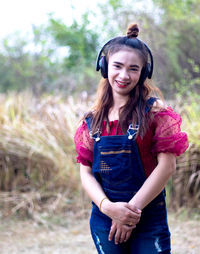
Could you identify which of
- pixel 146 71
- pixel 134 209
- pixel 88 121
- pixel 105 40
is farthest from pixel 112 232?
pixel 105 40

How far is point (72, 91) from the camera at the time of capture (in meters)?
11.7

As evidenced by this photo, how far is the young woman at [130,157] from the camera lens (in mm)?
1899

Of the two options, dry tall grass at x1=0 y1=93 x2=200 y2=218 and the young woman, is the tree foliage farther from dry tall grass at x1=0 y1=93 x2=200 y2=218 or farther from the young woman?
the young woman

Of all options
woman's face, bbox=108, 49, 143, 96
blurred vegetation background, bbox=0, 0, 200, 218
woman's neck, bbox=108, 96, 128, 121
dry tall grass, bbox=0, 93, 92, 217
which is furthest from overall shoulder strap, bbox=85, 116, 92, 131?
dry tall grass, bbox=0, 93, 92, 217

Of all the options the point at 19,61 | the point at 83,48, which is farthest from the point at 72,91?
the point at 19,61

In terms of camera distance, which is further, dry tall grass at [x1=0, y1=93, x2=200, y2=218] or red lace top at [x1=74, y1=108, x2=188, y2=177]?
dry tall grass at [x1=0, y1=93, x2=200, y2=218]

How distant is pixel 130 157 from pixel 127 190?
0.18 metres

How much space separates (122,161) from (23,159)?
364cm

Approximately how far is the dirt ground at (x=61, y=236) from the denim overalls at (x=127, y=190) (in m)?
2.01

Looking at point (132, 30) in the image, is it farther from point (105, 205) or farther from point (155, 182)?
point (105, 205)


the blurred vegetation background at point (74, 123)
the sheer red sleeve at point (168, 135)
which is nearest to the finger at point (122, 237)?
the sheer red sleeve at point (168, 135)

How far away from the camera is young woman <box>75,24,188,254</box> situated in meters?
1.90

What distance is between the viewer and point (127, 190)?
1.96 meters

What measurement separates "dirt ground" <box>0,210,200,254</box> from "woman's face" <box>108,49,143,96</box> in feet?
7.68
